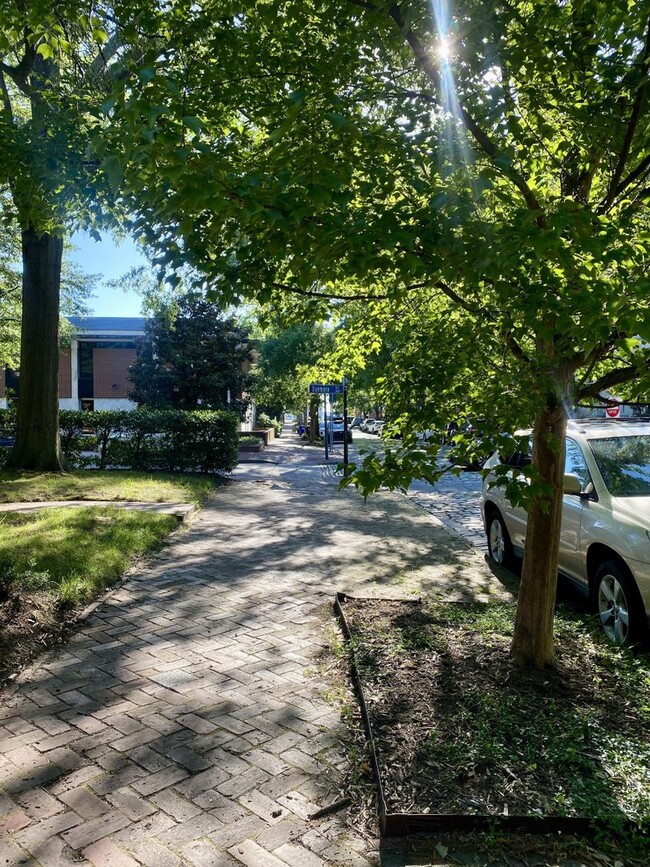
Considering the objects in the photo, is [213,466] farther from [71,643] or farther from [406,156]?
[406,156]

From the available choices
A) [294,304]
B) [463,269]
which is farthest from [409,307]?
[463,269]

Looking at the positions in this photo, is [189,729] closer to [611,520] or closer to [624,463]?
[611,520]

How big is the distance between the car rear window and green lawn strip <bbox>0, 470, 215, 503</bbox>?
7.34 metres

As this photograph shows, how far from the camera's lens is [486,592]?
6.46 m

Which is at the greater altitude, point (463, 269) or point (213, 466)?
point (463, 269)

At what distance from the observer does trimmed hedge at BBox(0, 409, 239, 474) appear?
15.0m

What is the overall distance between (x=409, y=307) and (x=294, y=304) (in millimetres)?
870

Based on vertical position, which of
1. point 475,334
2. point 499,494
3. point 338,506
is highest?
point 475,334

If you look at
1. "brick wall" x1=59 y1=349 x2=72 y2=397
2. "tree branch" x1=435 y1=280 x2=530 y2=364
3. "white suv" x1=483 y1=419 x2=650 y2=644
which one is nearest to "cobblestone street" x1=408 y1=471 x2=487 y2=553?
"white suv" x1=483 y1=419 x2=650 y2=644

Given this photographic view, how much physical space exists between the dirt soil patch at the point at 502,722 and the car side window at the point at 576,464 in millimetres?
1375

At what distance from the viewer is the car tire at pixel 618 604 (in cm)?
463

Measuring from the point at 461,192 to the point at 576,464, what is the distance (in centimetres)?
408

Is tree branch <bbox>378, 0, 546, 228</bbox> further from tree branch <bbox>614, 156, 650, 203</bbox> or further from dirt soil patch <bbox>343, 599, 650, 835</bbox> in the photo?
dirt soil patch <bbox>343, 599, 650, 835</bbox>

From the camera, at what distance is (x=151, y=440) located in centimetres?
1519
